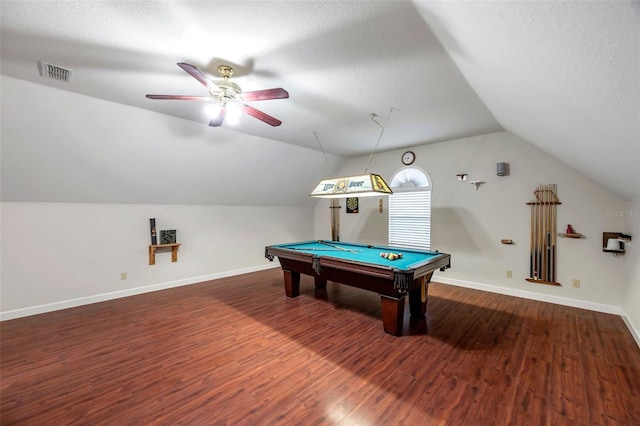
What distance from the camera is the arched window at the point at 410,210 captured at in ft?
17.8

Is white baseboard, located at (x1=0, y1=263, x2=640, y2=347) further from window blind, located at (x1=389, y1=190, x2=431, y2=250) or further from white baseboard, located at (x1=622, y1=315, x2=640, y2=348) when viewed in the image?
window blind, located at (x1=389, y1=190, x2=431, y2=250)

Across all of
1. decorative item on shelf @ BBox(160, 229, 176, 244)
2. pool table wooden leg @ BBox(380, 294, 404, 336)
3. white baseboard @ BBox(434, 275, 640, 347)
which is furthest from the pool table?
decorative item on shelf @ BBox(160, 229, 176, 244)

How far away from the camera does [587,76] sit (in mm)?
1290

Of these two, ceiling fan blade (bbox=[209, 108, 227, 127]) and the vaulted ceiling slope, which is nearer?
the vaulted ceiling slope

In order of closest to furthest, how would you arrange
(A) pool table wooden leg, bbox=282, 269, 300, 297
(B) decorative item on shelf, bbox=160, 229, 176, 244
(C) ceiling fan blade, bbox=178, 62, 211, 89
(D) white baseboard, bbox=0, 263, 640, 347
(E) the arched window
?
(C) ceiling fan blade, bbox=178, 62, 211, 89 → (D) white baseboard, bbox=0, 263, 640, 347 → (A) pool table wooden leg, bbox=282, 269, 300, 297 → (B) decorative item on shelf, bbox=160, 229, 176, 244 → (E) the arched window

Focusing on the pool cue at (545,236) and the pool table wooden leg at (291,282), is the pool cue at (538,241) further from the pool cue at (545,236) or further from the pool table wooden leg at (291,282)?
the pool table wooden leg at (291,282)

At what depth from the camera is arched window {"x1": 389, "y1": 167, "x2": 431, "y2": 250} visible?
543 cm

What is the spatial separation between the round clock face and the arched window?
0.44 feet

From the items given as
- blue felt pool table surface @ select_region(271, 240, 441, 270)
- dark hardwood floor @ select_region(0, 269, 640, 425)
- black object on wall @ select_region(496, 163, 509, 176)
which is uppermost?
black object on wall @ select_region(496, 163, 509, 176)

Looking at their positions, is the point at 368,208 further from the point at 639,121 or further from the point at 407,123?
the point at 639,121

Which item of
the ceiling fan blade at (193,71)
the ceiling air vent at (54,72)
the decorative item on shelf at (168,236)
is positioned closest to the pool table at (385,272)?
the decorative item on shelf at (168,236)

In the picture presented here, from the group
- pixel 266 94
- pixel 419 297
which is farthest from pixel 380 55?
pixel 419 297

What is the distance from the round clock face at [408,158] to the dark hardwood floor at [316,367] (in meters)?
2.97

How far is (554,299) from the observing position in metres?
4.07
